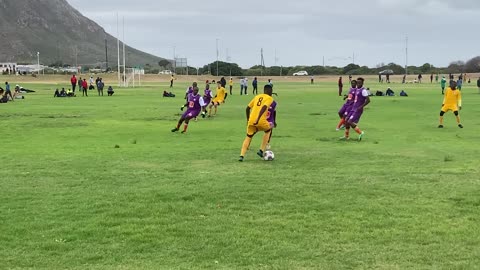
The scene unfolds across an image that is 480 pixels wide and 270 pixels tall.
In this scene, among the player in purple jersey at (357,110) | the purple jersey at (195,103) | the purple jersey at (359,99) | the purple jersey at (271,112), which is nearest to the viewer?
the purple jersey at (271,112)

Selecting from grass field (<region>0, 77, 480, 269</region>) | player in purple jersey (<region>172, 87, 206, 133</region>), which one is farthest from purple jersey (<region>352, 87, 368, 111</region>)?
player in purple jersey (<region>172, 87, 206, 133</region>)

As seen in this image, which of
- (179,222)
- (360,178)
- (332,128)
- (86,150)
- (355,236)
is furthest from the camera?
(332,128)

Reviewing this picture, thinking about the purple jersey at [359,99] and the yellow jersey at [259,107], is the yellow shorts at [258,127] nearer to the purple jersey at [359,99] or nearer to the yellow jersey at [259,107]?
the yellow jersey at [259,107]

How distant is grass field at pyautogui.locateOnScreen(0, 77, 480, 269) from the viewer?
7348 millimetres

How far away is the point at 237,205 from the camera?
32.3 feet

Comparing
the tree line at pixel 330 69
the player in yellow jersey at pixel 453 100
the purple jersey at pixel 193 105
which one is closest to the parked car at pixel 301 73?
the tree line at pixel 330 69

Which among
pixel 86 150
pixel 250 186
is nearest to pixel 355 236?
pixel 250 186

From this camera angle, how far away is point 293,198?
10344 millimetres

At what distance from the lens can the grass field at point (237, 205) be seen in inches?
289

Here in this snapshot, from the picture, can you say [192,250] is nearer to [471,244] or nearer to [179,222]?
[179,222]

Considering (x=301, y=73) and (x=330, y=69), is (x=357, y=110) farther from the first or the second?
(x=330, y=69)

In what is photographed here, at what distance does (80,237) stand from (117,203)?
1878 mm

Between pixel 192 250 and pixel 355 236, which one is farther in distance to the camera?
pixel 355 236

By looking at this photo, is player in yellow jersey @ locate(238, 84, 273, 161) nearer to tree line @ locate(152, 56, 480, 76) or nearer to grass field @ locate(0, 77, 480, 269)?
grass field @ locate(0, 77, 480, 269)
